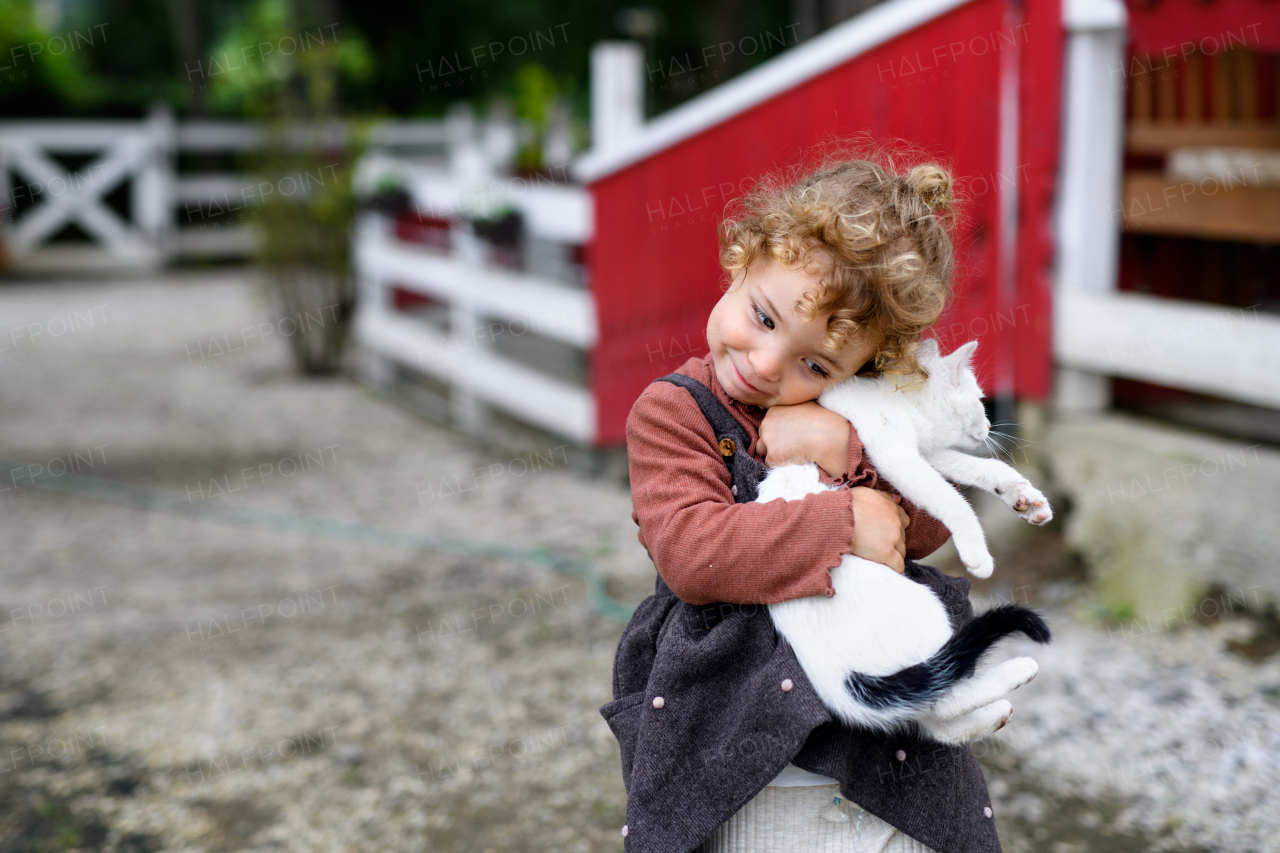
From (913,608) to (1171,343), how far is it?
8.28 ft

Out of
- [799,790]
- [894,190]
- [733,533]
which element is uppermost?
[894,190]

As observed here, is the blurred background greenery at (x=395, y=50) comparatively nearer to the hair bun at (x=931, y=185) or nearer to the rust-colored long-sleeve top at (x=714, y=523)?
the hair bun at (x=931, y=185)

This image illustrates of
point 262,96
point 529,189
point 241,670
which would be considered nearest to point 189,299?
point 262,96

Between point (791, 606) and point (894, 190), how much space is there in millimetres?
494

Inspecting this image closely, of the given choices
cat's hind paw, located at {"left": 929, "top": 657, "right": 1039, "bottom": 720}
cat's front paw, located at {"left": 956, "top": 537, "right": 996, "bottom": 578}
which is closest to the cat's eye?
cat's front paw, located at {"left": 956, "top": 537, "right": 996, "bottom": 578}

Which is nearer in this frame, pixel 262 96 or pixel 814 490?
pixel 814 490

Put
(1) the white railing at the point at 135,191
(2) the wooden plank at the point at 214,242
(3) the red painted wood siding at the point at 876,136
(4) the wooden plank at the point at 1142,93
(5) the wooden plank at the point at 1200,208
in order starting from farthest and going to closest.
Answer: (2) the wooden plank at the point at 214,242 → (1) the white railing at the point at 135,191 → (4) the wooden plank at the point at 1142,93 → (3) the red painted wood siding at the point at 876,136 → (5) the wooden plank at the point at 1200,208

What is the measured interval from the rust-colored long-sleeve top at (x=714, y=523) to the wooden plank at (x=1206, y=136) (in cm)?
275

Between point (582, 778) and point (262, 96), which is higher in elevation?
point (262, 96)

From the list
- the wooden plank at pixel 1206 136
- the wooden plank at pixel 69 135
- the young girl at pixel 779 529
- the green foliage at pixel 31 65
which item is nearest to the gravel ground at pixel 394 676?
the young girl at pixel 779 529

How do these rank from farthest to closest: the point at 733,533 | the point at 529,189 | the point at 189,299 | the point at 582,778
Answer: the point at 189,299, the point at 529,189, the point at 582,778, the point at 733,533

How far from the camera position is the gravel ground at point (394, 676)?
267 centimetres

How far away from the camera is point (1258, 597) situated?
3307 mm

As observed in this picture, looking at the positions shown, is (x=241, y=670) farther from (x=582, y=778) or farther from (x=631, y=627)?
(x=631, y=627)
